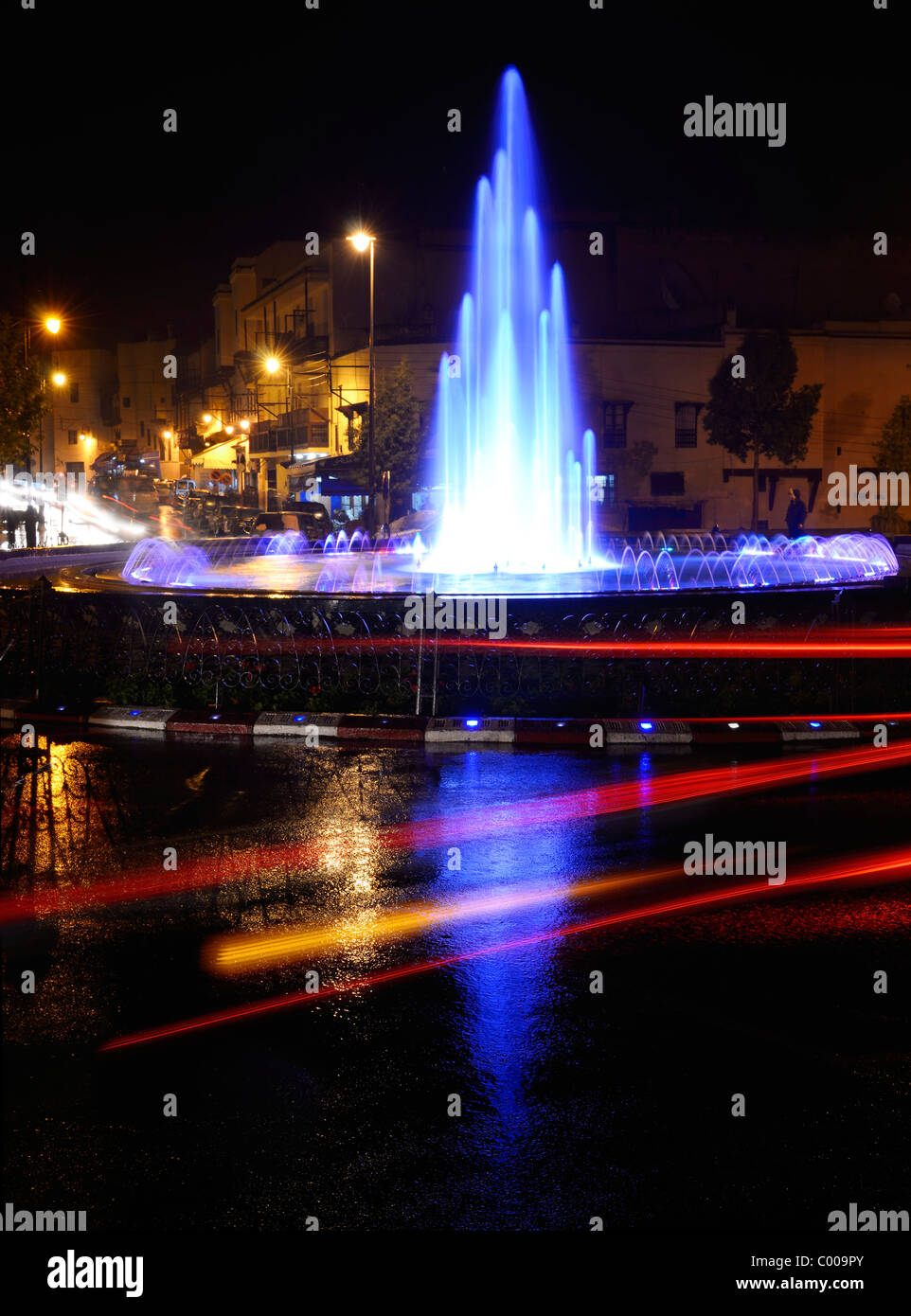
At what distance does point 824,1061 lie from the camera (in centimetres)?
→ 495

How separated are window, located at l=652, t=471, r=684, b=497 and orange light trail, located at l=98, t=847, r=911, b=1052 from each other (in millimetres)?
44140

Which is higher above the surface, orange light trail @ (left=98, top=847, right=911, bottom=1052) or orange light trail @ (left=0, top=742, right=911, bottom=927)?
orange light trail @ (left=0, top=742, right=911, bottom=927)

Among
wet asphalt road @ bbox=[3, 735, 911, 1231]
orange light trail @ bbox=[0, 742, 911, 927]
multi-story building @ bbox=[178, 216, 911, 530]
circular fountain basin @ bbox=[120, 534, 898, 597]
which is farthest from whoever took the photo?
multi-story building @ bbox=[178, 216, 911, 530]

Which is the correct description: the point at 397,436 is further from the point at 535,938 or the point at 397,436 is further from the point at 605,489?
the point at 535,938

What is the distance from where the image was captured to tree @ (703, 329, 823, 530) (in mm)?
48469

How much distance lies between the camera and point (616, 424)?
5038 centimetres

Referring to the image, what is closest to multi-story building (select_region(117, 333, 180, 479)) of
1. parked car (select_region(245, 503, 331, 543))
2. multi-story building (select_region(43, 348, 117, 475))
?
multi-story building (select_region(43, 348, 117, 475))

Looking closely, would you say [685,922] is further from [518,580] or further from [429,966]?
[518,580]

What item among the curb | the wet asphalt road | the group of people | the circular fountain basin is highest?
the group of people

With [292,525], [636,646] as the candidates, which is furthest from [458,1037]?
[292,525]

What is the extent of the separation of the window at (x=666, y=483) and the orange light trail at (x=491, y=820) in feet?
132

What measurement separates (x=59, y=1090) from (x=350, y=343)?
50.9 meters

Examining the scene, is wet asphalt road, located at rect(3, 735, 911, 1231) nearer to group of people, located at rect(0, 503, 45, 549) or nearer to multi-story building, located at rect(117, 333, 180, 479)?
group of people, located at rect(0, 503, 45, 549)
